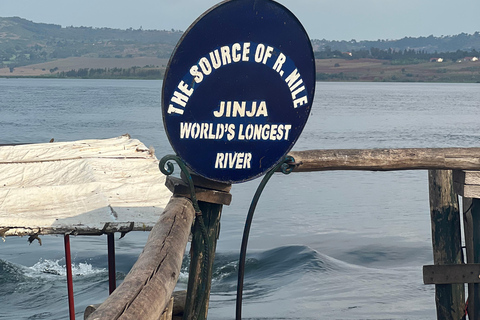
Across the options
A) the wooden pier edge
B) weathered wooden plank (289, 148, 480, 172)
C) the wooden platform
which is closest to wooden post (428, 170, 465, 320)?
weathered wooden plank (289, 148, 480, 172)

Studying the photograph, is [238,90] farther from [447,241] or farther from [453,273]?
[447,241]

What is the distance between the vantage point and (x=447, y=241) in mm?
6398

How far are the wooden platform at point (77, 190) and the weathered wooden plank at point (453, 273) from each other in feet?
Answer: 8.71

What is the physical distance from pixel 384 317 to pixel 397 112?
206 feet

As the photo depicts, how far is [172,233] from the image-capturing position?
3.00 meters

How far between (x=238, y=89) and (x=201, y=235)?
88 cm

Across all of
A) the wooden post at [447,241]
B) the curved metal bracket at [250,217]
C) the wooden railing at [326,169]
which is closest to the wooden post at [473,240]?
the wooden railing at [326,169]

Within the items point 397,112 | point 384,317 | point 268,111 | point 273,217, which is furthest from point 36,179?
point 397,112

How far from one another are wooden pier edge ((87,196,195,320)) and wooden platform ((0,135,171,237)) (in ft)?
8.18

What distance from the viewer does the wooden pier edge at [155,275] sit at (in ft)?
6.81

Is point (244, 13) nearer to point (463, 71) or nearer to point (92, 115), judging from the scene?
point (92, 115)

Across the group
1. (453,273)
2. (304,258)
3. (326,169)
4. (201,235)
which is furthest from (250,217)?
(304,258)

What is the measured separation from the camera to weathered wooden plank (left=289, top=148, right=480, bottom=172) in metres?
4.84

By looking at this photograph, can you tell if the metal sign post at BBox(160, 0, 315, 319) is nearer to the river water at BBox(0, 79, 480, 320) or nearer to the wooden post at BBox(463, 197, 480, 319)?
the wooden post at BBox(463, 197, 480, 319)
